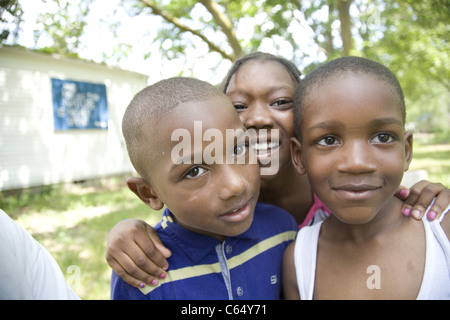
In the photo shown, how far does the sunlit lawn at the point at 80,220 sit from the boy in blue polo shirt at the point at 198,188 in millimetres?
2150

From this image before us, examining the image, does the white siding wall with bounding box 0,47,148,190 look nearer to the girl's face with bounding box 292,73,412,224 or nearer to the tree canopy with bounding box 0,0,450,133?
the tree canopy with bounding box 0,0,450,133

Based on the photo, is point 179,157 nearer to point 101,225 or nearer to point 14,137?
point 101,225

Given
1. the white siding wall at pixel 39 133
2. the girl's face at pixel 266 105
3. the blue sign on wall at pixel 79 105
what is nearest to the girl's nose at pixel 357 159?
the girl's face at pixel 266 105

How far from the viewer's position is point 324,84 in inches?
57.8

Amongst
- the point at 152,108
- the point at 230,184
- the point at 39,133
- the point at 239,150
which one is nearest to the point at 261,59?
the point at 239,150

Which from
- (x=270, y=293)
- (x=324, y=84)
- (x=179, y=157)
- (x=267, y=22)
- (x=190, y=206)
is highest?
(x=267, y=22)

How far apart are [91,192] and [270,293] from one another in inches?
313

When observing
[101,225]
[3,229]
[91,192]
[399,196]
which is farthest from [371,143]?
[91,192]

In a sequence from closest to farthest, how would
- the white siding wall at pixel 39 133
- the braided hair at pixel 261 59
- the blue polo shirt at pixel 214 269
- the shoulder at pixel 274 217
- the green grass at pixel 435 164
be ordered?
the blue polo shirt at pixel 214 269 → the shoulder at pixel 274 217 → the braided hair at pixel 261 59 → the green grass at pixel 435 164 → the white siding wall at pixel 39 133

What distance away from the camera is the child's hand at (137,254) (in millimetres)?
1386

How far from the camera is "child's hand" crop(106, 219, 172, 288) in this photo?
4.55ft

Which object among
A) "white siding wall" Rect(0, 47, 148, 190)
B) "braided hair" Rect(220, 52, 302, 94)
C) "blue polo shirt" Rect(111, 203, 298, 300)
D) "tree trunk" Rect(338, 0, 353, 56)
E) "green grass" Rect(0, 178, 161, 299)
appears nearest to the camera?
"blue polo shirt" Rect(111, 203, 298, 300)

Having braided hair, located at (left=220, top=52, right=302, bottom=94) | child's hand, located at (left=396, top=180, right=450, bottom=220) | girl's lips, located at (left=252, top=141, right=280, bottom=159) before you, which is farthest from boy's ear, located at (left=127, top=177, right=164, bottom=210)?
child's hand, located at (left=396, top=180, right=450, bottom=220)

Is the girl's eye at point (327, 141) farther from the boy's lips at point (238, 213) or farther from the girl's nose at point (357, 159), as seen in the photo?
the boy's lips at point (238, 213)
